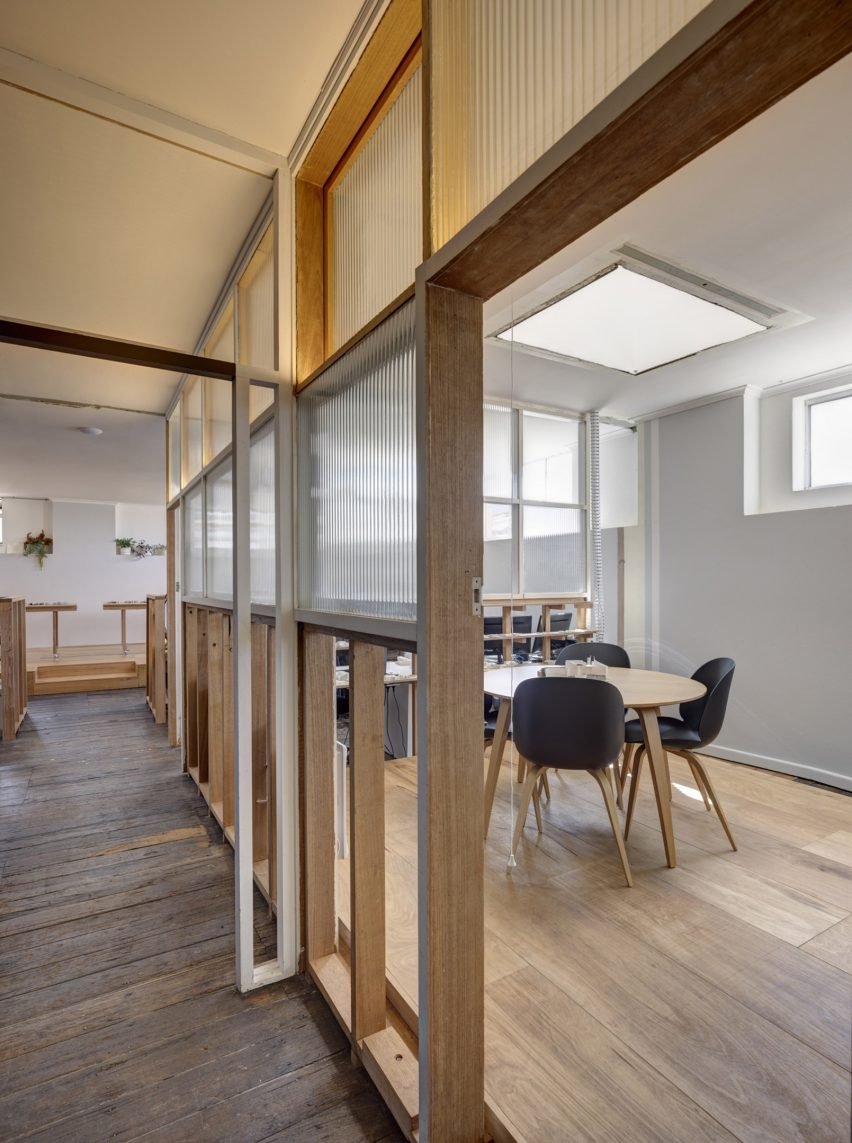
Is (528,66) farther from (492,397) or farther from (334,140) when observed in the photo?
(492,397)

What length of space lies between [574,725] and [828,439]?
2824 mm

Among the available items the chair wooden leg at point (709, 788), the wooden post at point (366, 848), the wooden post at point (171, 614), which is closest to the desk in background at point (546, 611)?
the chair wooden leg at point (709, 788)

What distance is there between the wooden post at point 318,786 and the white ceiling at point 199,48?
5.00 feet

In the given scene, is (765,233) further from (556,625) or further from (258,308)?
(556,625)

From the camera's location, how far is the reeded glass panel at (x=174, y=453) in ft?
14.5

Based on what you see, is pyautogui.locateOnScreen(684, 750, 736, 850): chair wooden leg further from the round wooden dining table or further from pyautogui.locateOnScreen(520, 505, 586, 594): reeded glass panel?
pyautogui.locateOnScreen(520, 505, 586, 594): reeded glass panel

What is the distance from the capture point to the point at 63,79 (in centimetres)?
165

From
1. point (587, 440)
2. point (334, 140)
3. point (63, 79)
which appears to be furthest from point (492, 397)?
point (63, 79)

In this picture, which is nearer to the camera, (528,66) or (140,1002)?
(528,66)

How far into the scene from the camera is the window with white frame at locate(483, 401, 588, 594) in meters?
4.70

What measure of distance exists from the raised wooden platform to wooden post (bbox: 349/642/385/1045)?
6.30 metres

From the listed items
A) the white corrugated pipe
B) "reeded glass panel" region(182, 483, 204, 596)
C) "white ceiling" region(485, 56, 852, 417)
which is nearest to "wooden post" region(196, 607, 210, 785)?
"reeded glass panel" region(182, 483, 204, 596)

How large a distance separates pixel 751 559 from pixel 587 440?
1.57 metres

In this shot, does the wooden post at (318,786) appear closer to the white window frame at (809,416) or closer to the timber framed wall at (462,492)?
the timber framed wall at (462,492)
